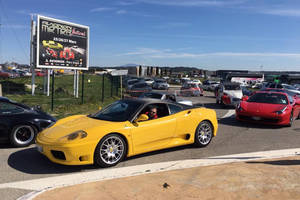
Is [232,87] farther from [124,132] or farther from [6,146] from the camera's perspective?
[6,146]

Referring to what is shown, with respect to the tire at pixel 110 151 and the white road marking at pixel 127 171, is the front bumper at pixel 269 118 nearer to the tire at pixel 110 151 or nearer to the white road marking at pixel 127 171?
the white road marking at pixel 127 171

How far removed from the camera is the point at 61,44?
1998 cm

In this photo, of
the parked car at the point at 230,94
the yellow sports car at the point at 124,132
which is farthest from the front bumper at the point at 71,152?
the parked car at the point at 230,94

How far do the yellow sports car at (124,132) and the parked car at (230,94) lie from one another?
9.18 m

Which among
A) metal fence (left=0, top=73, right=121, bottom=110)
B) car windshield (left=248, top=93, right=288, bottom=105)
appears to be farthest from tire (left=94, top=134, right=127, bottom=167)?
metal fence (left=0, top=73, right=121, bottom=110)

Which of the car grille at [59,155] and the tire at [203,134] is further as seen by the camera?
the tire at [203,134]

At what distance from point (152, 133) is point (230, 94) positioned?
11474mm

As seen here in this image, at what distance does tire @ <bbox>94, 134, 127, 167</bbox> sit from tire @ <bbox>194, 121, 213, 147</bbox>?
2.06 m

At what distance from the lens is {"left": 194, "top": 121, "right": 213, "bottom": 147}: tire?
23.1ft

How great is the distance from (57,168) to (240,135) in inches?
217

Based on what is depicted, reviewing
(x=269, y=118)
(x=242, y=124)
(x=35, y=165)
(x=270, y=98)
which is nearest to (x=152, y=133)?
(x=35, y=165)

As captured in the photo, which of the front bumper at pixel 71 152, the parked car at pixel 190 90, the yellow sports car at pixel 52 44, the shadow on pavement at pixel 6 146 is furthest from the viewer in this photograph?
the parked car at pixel 190 90

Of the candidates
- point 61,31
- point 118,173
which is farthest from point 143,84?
point 118,173

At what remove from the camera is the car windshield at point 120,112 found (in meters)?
6.10
